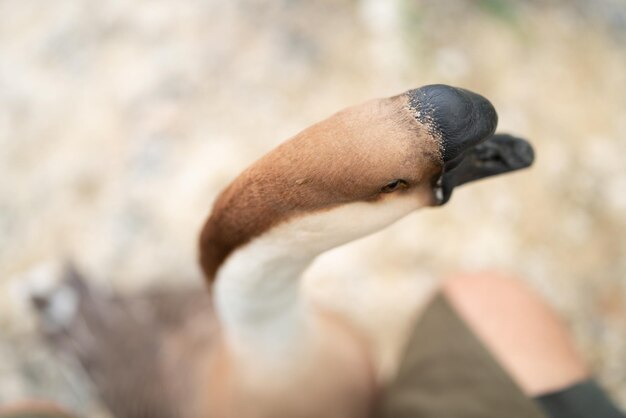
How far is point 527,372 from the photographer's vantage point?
4.01 feet

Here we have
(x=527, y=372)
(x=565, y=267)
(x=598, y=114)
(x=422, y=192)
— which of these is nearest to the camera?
(x=422, y=192)

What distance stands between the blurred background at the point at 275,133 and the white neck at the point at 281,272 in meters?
0.81

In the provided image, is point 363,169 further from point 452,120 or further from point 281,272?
point 281,272

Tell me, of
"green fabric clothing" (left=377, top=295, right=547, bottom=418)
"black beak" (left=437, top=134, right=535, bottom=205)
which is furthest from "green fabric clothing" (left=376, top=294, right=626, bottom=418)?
"black beak" (left=437, top=134, right=535, bottom=205)

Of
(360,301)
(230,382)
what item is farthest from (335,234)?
(360,301)

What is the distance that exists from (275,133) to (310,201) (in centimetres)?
137

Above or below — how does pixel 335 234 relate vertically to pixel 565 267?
above

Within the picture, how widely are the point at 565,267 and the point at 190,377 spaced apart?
1.32 metres

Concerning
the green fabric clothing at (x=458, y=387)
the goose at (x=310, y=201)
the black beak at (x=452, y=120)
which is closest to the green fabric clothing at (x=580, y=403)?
the green fabric clothing at (x=458, y=387)

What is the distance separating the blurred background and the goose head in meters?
1.15

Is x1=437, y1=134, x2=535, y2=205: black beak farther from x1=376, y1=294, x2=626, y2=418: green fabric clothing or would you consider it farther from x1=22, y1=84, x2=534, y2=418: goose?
x1=376, y1=294, x2=626, y2=418: green fabric clothing

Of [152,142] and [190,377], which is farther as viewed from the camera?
[152,142]

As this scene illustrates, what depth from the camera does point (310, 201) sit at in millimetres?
738

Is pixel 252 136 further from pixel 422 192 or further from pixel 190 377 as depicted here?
pixel 422 192
